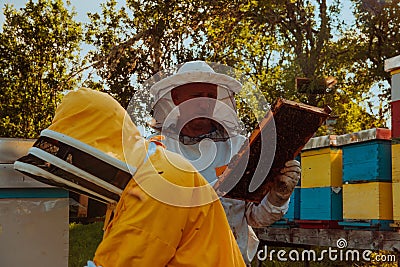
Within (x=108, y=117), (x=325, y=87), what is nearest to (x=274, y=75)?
(x=325, y=87)

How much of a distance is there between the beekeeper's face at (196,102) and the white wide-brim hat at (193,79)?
0.08 ft

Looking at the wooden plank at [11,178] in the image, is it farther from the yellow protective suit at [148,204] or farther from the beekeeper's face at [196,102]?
the yellow protective suit at [148,204]

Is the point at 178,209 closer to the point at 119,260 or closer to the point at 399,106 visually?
the point at 119,260

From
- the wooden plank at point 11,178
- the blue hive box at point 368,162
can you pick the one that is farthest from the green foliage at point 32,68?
the wooden plank at point 11,178

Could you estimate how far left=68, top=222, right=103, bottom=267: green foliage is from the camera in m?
6.77

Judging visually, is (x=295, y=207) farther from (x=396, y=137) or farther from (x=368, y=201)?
(x=396, y=137)

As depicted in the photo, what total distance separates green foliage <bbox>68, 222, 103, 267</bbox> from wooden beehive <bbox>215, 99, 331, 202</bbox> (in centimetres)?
454

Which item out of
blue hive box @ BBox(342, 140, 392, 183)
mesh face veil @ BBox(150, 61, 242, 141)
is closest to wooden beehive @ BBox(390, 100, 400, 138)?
blue hive box @ BBox(342, 140, 392, 183)

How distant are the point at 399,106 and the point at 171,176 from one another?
3.95 metres

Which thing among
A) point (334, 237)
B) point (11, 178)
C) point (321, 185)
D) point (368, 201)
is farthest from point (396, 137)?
point (11, 178)

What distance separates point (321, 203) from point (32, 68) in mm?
6549

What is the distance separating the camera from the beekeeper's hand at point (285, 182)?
1908 millimetres

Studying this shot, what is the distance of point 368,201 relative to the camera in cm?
491

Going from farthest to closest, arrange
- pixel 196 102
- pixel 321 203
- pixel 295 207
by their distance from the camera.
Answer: pixel 295 207
pixel 321 203
pixel 196 102
